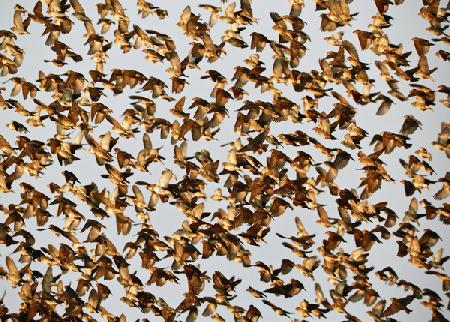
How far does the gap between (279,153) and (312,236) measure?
184 cm

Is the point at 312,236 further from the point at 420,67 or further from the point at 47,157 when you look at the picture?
the point at 47,157

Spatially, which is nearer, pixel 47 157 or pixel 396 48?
pixel 396 48

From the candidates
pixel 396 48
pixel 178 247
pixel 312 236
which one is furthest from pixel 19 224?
pixel 396 48

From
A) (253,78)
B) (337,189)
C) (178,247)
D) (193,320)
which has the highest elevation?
(253,78)

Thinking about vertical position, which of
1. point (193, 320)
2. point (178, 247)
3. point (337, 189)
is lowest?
point (193, 320)

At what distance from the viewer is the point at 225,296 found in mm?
18625

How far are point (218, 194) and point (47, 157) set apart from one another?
3.87 meters

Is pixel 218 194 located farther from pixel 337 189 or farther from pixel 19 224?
pixel 19 224

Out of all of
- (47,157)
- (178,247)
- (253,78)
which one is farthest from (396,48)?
(47,157)

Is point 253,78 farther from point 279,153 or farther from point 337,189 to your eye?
point 337,189

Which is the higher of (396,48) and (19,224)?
(396,48)

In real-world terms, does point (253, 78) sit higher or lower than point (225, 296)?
higher

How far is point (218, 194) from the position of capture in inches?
752

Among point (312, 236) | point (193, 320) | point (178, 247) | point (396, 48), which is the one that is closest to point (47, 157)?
point (178, 247)
